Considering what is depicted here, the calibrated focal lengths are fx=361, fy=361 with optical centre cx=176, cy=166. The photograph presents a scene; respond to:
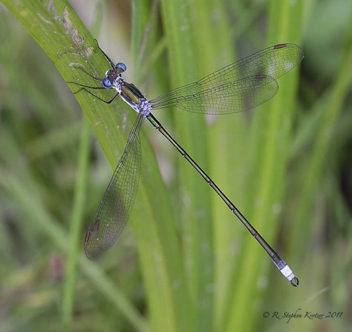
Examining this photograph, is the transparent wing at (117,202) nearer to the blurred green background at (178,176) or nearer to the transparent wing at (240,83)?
the blurred green background at (178,176)

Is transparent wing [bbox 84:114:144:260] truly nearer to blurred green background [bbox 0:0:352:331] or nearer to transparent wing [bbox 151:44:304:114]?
blurred green background [bbox 0:0:352:331]

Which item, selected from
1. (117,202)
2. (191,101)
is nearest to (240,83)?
(191,101)

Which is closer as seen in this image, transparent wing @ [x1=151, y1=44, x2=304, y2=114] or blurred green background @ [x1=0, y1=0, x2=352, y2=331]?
blurred green background @ [x1=0, y1=0, x2=352, y2=331]

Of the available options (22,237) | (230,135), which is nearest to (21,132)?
(22,237)

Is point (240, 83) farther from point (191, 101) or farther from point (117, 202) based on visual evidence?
point (117, 202)

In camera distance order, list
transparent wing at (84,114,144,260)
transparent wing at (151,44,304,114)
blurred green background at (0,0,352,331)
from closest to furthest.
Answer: transparent wing at (84,114,144,260) → blurred green background at (0,0,352,331) → transparent wing at (151,44,304,114)

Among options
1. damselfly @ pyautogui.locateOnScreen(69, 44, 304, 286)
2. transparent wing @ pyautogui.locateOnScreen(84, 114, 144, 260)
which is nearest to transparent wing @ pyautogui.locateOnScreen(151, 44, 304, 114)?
damselfly @ pyautogui.locateOnScreen(69, 44, 304, 286)
